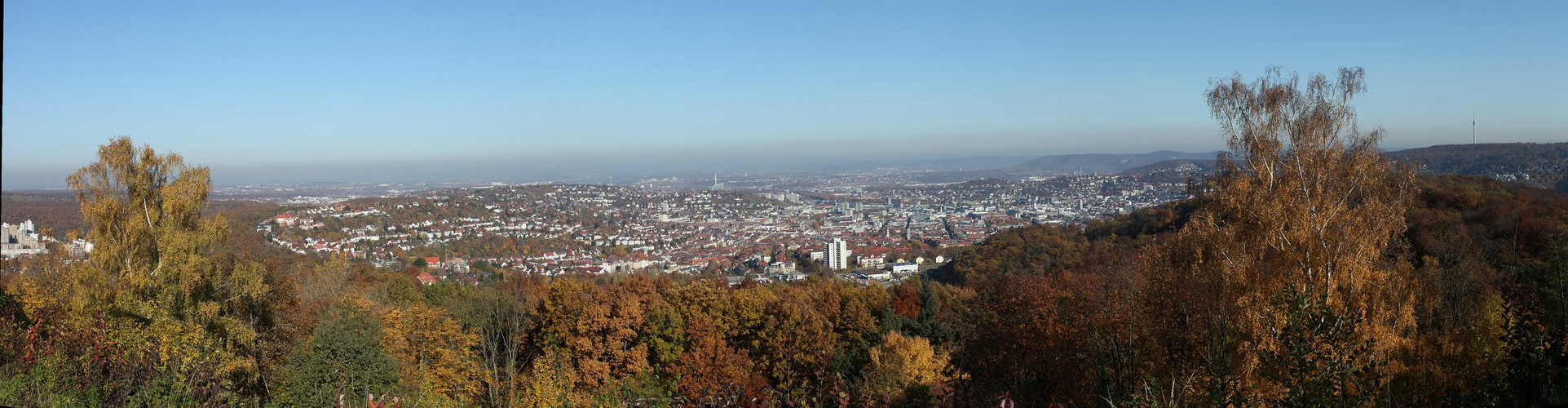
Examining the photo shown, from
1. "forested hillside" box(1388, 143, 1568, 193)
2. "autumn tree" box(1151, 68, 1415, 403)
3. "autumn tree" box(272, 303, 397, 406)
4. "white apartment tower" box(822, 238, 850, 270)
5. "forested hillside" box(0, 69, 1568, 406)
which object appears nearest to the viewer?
"forested hillside" box(0, 69, 1568, 406)

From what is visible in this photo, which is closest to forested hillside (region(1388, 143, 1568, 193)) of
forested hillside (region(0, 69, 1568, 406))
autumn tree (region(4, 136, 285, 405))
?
forested hillside (region(0, 69, 1568, 406))

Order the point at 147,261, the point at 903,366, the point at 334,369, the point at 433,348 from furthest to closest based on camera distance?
the point at 433,348 → the point at 903,366 → the point at 147,261 → the point at 334,369

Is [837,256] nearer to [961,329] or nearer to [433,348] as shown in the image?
[961,329]

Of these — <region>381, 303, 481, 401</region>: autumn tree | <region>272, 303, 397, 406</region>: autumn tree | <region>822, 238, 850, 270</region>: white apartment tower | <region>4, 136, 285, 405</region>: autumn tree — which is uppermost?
<region>4, 136, 285, 405</region>: autumn tree

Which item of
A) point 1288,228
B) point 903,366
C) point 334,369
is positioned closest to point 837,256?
point 903,366

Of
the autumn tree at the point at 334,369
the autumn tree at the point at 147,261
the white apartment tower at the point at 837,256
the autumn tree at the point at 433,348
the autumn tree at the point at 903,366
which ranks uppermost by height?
the autumn tree at the point at 147,261

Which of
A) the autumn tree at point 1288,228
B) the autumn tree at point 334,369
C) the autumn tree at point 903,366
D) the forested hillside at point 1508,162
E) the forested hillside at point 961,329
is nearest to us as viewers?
the forested hillside at point 961,329

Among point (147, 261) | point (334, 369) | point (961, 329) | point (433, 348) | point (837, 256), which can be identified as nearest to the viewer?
point (334, 369)

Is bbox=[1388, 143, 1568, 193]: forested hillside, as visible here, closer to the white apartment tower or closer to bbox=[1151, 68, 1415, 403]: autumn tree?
the white apartment tower

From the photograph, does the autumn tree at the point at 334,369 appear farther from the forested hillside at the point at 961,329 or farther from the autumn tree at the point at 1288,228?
the autumn tree at the point at 1288,228

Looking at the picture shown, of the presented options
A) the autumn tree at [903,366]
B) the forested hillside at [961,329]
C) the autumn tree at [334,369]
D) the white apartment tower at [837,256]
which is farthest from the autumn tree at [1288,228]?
the white apartment tower at [837,256]

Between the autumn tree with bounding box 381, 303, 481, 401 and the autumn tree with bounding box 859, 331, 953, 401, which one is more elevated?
the autumn tree with bounding box 381, 303, 481, 401

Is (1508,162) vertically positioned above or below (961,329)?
above
